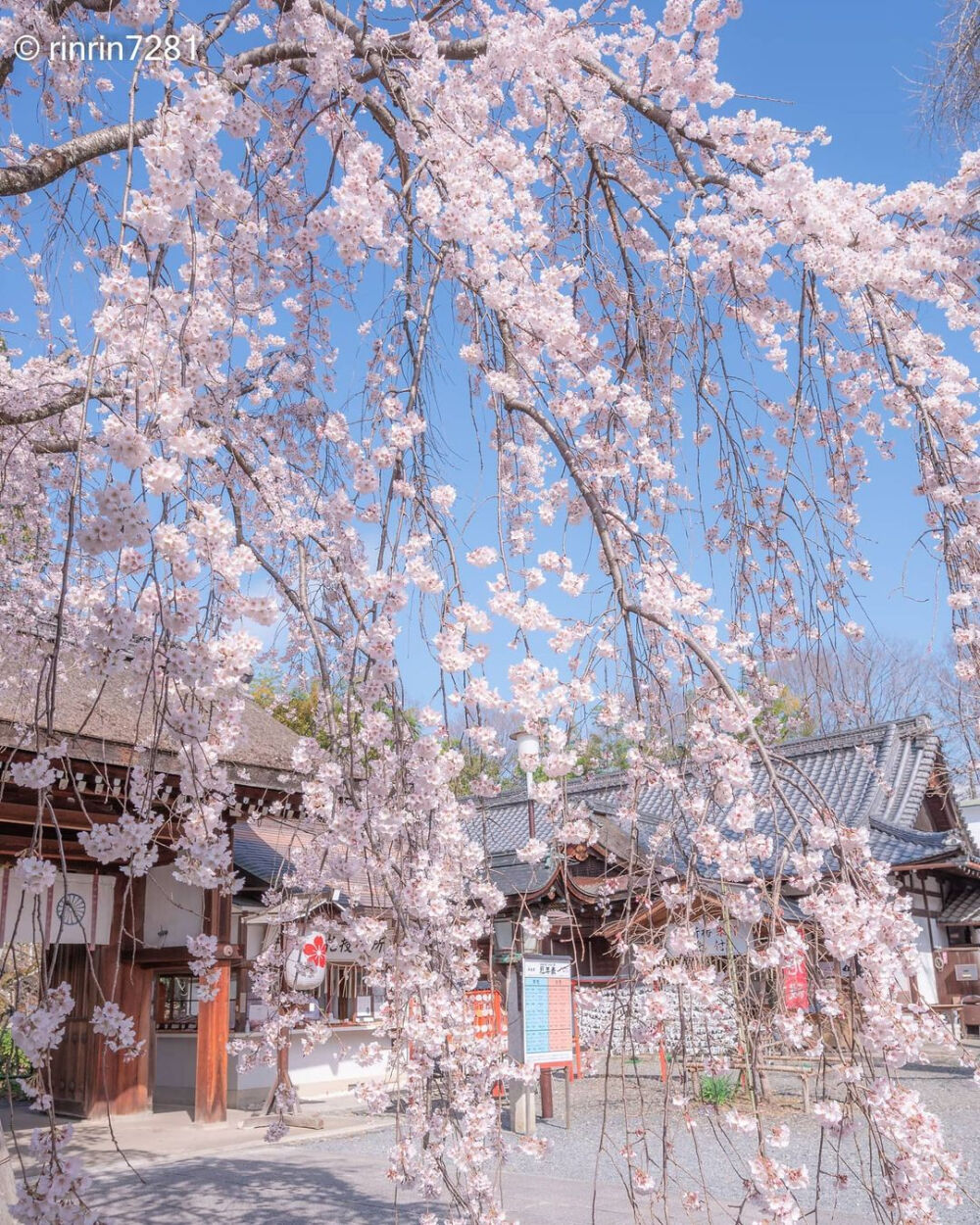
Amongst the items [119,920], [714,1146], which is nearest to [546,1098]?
[714,1146]

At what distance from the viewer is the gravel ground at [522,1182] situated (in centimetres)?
486

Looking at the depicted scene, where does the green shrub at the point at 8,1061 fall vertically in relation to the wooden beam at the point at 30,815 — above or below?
below

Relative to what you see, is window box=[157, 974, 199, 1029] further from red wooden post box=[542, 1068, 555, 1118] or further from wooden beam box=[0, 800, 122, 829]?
red wooden post box=[542, 1068, 555, 1118]

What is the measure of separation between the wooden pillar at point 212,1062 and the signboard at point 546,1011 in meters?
2.43

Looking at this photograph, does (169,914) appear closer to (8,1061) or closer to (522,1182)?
(522,1182)

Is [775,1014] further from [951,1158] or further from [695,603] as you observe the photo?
[695,603]

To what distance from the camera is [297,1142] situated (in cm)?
743

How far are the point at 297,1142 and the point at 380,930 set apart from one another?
578 centimetres

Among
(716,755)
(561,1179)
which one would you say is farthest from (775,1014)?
(561,1179)

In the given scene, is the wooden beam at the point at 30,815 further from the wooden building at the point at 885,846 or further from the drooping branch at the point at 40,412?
the wooden building at the point at 885,846
